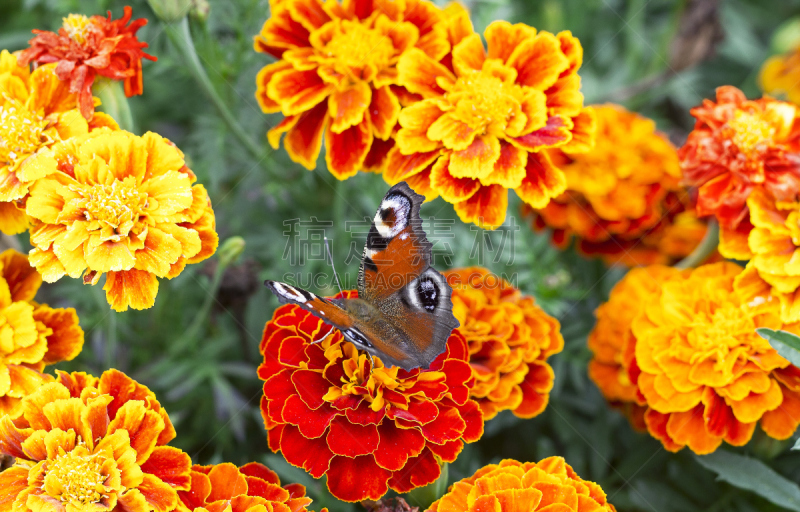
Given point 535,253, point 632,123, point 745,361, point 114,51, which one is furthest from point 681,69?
point 114,51

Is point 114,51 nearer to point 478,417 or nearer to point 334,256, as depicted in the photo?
point 334,256

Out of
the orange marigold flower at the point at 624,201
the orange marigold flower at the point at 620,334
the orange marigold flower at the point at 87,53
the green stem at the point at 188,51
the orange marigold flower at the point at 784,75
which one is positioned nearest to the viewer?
the orange marigold flower at the point at 87,53

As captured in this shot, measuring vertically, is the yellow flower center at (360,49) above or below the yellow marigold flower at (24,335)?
above

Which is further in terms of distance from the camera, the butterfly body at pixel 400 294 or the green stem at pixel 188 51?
the green stem at pixel 188 51

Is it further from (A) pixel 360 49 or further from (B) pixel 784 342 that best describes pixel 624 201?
(A) pixel 360 49

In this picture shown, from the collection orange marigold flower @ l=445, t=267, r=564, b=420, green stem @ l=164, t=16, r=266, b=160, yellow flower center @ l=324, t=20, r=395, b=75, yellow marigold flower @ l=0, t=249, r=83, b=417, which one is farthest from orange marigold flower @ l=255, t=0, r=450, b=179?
yellow marigold flower @ l=0, t=249, r=83, b=417

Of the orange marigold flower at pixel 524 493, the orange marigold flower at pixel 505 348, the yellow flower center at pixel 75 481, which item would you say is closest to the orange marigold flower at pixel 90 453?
the yellow flower center at pixel 75 481

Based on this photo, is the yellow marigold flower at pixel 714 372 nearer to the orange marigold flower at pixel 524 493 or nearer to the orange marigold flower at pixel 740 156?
the orange marigold flower at pixel 740 156

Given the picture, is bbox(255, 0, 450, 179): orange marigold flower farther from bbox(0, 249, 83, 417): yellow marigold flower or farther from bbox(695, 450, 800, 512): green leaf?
bbox(695, 450, 800, 512): green leaf
